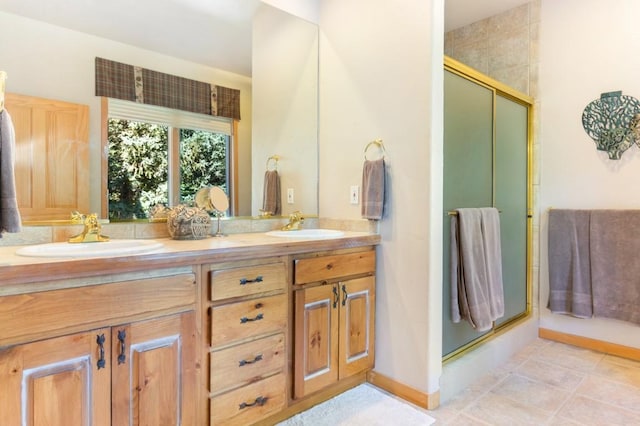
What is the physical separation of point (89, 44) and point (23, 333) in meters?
1.28

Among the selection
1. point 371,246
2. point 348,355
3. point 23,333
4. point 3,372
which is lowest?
point 348,355

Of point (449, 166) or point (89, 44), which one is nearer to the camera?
point (89, 44)

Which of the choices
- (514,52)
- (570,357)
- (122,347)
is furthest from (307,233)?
(514,52)

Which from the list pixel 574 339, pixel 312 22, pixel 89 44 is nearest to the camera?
pixel 89 44

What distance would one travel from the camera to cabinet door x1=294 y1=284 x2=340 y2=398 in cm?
175

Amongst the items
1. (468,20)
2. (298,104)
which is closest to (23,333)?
(298,104)

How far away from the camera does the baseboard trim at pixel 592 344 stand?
2465 mm

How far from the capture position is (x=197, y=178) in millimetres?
2004

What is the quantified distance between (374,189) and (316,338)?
83 cm

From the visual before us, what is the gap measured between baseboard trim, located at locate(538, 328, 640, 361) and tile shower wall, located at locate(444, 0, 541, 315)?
0.18 metres

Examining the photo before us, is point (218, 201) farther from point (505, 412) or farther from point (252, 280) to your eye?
point (505, 412)

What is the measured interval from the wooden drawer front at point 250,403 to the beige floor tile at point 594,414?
1.38 meters

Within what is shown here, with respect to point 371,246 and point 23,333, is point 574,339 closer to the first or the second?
point 371,246

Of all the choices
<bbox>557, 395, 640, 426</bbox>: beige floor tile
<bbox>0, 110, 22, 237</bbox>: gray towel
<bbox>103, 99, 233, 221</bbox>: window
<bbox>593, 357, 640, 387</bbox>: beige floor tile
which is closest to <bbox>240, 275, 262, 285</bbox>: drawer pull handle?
<bbox>103, 99, 233, 221</bbox>: window
